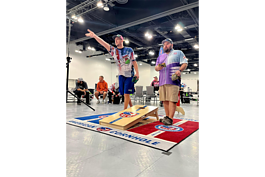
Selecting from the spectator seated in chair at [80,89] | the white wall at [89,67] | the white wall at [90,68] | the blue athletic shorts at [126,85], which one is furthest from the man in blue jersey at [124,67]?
the white wall at [89,67]

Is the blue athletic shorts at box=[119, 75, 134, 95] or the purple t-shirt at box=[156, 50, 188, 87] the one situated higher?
the purple t-shirt at box=[156, 50, 188, 87]

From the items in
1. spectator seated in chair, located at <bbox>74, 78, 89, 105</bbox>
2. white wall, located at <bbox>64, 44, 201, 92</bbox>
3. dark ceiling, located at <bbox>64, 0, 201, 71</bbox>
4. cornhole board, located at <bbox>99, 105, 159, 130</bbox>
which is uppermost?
dark ceiling, located at <bbox>64, 0, 201, 71</bbox>

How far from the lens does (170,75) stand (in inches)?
96.3

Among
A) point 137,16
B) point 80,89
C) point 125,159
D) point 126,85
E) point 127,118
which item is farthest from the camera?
point 80,89

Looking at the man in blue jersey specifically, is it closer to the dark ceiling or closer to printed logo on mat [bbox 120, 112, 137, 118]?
printed logo on mat [bbox 120, 112, 137, 118]

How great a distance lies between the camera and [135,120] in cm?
219

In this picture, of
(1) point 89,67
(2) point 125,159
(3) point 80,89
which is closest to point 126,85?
(2) point 125,159

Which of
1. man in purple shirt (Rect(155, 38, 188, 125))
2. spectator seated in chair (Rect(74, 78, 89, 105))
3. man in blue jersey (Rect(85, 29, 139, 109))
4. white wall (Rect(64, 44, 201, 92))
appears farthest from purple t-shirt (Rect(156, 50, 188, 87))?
white wall (Rect(64, 44, 201, 92))

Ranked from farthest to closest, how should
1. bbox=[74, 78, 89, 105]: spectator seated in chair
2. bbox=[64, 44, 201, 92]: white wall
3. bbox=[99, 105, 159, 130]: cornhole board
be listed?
bbox=[64, 44, 201, 92]: white wall, bbox=[74, 78, 89, 105]: spectator seated in chair, bbox=[99, 105, 159, 130]: cornhole board

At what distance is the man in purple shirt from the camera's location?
2.40 m

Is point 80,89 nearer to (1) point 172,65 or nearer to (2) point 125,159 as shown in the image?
(1) point 172,65

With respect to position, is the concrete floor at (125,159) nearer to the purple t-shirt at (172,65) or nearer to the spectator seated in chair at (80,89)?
the purple t-shirt at (172,65)
